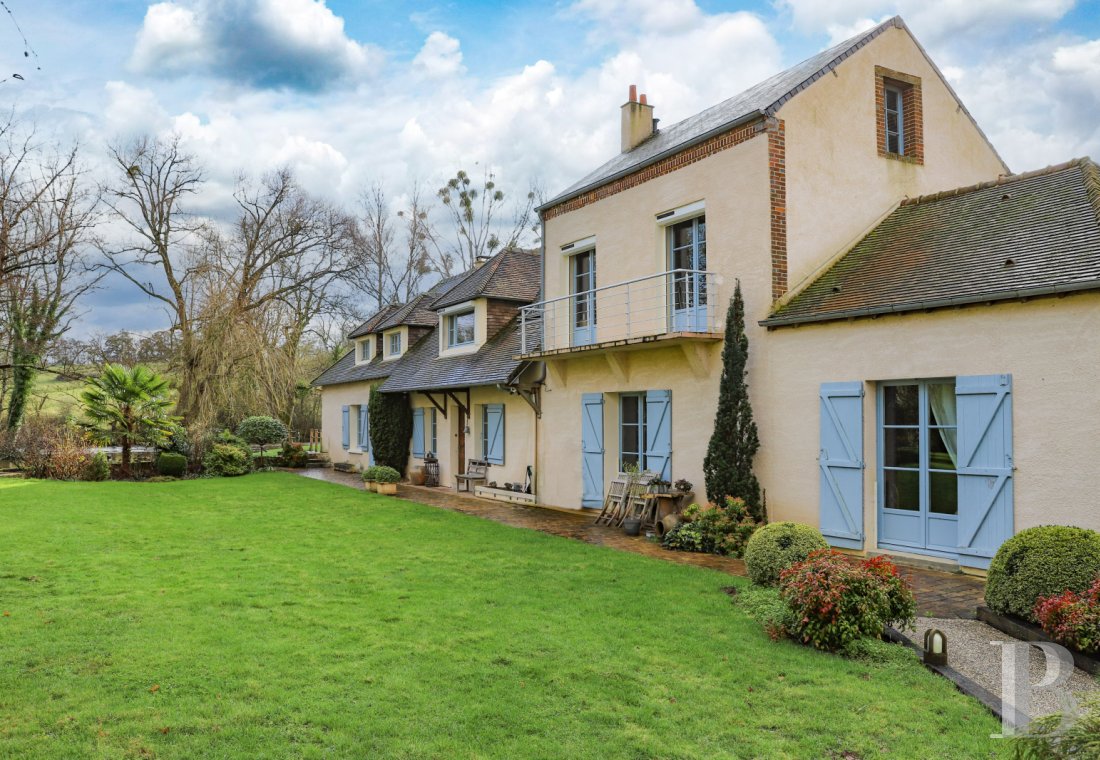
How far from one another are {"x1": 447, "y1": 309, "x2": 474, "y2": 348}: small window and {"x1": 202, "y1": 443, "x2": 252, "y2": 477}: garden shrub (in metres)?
7.77

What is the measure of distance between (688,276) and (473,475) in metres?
8.51

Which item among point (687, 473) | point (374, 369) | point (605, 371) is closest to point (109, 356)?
point (374, 369)

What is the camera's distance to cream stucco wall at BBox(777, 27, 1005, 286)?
38.2ft

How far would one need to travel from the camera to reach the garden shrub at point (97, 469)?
20.4 m

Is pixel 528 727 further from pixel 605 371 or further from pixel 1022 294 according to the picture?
pixel 605 371

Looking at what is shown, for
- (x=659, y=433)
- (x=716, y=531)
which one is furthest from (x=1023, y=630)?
(x=659, y=433)

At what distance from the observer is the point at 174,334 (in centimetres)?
2862

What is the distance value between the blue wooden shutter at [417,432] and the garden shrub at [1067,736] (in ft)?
64.1

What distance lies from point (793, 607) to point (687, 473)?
6336 millimetres

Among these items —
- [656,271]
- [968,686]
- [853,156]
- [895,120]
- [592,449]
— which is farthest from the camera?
[592,449]

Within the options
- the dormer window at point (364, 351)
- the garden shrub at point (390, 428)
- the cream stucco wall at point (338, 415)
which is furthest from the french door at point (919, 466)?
the dormer window at point (364, 351)

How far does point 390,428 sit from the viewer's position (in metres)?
22.0

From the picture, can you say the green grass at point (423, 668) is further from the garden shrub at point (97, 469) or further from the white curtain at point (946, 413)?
the garden shrub at point (97, 469)

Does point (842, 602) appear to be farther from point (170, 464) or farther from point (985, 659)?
point (170, 464)
